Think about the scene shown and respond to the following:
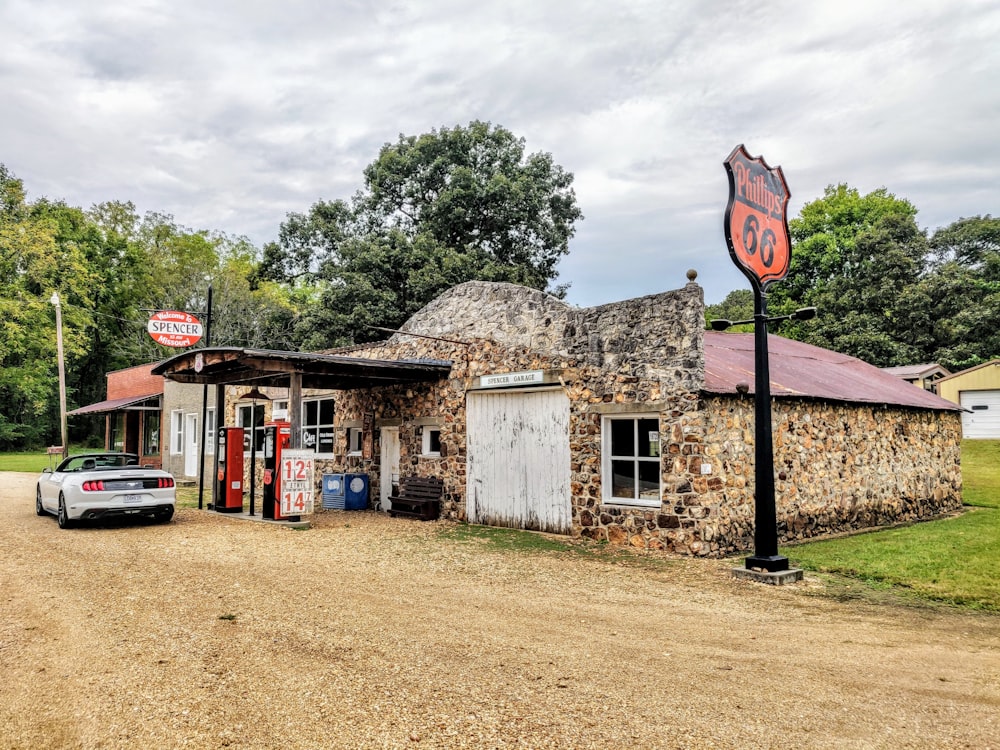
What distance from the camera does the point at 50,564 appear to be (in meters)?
9.44

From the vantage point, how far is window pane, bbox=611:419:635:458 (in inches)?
461

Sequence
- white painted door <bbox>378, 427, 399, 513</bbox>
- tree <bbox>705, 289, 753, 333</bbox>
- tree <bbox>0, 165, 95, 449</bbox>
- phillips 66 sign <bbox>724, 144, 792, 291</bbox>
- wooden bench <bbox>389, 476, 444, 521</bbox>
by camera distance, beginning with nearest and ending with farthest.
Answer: phillips 66 sign <bbox>724, 144, 792, 291</bbox>, wooden bench <bbox>389, 476, 444, 521</bbox>, white painted door <bbox>378, 427, 399, 513</bbox>, tree <bbox>0, 165, 95, 449</bbox>, tree <bbox>705, 289, 753, 333</bbox>

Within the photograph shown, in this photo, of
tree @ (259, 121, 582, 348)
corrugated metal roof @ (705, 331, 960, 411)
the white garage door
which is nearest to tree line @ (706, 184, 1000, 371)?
the white garage door

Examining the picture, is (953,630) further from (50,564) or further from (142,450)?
(142,450)

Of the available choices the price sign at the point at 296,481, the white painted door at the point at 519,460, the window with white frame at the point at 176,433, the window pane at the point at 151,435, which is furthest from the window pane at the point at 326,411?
the window pane at the point at 151,435

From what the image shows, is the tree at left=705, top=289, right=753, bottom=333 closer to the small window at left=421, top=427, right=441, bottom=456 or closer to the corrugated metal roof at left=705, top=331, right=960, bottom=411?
the corrugated metal roof at left=705, top=331, right=960, bottom=411

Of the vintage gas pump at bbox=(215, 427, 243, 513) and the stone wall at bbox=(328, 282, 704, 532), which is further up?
the stone wall at bbox=(328, 282, 704, 532)

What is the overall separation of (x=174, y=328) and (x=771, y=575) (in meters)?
18.9

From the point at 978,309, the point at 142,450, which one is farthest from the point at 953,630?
the point at 978,309

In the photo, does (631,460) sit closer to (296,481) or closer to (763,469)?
(763,469)

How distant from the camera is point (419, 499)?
49.7 ft

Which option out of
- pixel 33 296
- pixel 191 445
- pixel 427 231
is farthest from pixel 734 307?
pixel 33 296

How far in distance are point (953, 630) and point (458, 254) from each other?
77.3ft

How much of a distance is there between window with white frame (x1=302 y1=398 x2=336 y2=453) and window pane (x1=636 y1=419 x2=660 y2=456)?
992 cm
